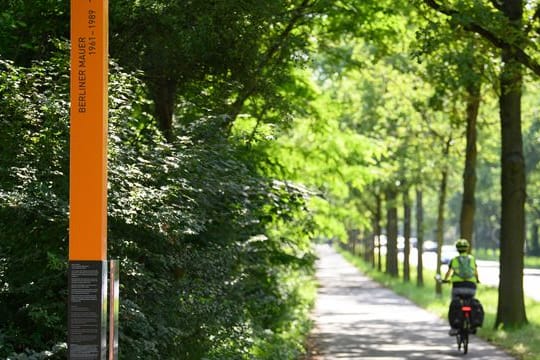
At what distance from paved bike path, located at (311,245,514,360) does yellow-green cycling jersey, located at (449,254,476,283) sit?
1.27 m

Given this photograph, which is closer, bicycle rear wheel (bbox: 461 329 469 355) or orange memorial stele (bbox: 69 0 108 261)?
orange memorial stele (bbox: 69 0 108 261)

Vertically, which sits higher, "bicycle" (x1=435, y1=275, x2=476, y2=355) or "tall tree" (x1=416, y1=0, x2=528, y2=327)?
"tall tree" (x1=416, y1=0, x2=528, y2=327)

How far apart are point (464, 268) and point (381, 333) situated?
4.61m

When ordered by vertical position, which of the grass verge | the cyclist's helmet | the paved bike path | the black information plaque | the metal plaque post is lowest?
the paved bike path

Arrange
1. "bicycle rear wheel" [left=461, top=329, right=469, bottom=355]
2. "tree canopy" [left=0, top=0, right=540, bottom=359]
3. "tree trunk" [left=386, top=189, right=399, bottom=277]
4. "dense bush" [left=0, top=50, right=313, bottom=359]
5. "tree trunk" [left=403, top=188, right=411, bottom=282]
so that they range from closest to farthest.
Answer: "dense bush" [left=0, top=50, right=313, bottom=359] < "tree canopy" [left=0, top=0, right=540, bottom=359] < "bicycle rear wheel" [left=461, top=329, right=469, bottom=355] < "tree trunk" [left=403, top=188, right=411, bottom=282] < "tree trunk" [left=386, top=189, right=399, bottom=277]

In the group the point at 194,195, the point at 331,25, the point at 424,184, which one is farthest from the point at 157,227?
the point at 424,184

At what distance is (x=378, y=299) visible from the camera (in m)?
35.2

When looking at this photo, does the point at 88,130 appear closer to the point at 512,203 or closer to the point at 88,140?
the point at 88,140

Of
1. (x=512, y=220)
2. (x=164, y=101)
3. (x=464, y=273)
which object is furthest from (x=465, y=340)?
(x=164, y=101)

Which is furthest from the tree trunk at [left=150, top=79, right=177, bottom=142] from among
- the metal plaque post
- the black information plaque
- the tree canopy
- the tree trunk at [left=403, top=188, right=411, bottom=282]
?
the tree trunk at [left=403, top=188, right=411, bottom=282]

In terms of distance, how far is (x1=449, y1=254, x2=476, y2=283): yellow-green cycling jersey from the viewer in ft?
56.4

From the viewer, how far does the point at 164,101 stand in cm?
1262

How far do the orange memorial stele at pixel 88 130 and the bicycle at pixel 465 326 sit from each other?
1120 cm

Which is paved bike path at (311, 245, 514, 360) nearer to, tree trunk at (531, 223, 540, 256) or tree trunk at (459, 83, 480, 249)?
tree trunk at (459, 83, 480, 249)
